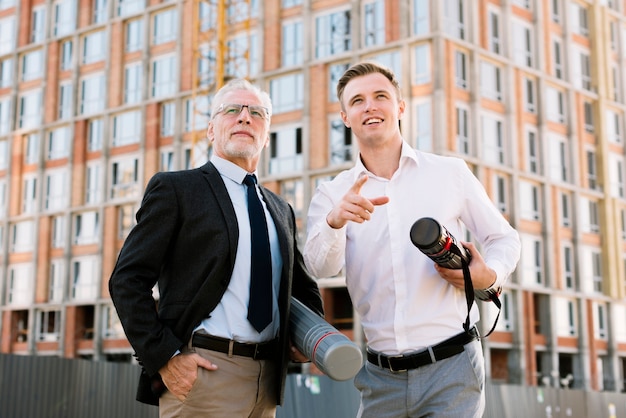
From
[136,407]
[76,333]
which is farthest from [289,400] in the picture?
[76,333]

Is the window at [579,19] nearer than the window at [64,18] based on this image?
Yes

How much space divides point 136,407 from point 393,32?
79.1 feet

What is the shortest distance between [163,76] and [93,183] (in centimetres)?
619

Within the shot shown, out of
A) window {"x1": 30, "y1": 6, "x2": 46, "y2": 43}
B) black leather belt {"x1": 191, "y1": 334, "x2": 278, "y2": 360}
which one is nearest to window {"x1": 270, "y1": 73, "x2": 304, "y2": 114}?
window {"x1": 30, "y1": 6, "x2": 46, "y2": 43}

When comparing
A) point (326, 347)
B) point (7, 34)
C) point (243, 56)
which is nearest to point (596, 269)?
point (243, 56)

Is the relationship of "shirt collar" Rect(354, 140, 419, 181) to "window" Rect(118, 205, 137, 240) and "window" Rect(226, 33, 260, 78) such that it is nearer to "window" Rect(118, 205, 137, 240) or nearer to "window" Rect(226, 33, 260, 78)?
"window" Rect(226, 33, 260, 78)

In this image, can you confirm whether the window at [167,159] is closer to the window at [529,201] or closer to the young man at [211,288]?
the window at [529,201]

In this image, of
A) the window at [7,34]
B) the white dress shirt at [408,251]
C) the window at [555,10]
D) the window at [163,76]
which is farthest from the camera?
the window at [7,34]

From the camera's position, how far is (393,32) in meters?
32.9

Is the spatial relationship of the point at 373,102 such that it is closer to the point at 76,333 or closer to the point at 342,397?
the point at 342,397

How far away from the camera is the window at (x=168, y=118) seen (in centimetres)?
3847

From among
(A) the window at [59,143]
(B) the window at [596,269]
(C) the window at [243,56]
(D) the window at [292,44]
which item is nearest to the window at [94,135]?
(A) the window at [59,143]

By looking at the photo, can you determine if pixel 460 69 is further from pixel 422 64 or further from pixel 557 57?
pixel 557 57

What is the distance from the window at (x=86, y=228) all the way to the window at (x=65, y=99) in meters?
5.31
